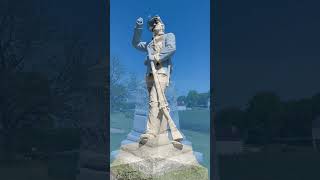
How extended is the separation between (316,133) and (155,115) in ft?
5.74

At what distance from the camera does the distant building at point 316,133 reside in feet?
15.1

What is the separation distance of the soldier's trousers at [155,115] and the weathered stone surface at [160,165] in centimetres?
18

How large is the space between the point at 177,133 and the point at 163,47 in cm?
92

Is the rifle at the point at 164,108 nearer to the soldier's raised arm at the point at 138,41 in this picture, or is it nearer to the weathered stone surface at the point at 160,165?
the weathered stone surface at the point at 160,165

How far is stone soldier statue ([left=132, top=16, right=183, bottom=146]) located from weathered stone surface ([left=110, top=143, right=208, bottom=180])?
0.39ft

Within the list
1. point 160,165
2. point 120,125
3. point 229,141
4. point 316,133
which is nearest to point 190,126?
point 229,141

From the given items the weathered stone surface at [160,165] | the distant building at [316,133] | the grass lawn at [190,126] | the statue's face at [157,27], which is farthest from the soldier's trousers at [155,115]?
the distant building at [316,133]

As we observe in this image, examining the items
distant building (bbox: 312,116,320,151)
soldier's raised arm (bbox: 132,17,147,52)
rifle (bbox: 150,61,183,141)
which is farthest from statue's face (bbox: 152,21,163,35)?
distant building (bbox: 312,116,320,151)

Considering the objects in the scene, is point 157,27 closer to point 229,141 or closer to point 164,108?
point 164,108

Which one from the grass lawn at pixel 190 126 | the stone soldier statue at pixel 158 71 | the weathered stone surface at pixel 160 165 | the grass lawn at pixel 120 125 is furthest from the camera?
the grass lawn at pixel 120 125
